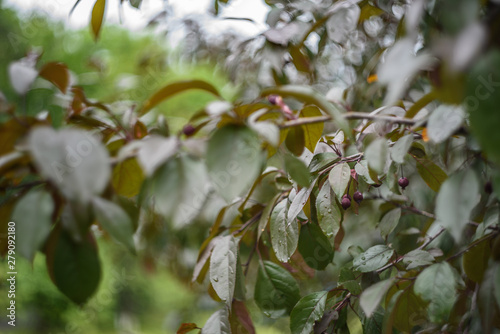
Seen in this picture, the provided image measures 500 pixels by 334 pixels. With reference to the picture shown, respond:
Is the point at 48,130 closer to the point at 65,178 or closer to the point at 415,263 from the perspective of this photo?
the point at 65,178

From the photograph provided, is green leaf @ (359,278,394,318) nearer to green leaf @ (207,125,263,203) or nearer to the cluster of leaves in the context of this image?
Result: the cluster of leaves

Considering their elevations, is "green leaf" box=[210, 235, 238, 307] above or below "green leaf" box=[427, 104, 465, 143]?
below

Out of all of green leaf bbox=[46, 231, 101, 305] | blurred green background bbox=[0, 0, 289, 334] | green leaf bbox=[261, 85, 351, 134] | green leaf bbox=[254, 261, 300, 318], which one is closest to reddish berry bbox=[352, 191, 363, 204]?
green leaf bbox=[254, 261, 300, 318]

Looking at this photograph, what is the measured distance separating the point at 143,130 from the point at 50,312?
10.4 feet

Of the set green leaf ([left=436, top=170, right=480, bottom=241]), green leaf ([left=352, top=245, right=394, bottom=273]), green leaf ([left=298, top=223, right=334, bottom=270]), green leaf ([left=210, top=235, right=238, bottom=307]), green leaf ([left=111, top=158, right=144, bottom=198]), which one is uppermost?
green leaf ([left=436, top=170, right=480, bottom=241])

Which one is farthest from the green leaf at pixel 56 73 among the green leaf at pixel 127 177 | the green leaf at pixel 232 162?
the green leaf at pixel 232 162

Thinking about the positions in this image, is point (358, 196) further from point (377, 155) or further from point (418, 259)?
point (377, 155)

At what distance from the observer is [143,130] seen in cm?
53

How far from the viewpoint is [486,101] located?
0.27 m

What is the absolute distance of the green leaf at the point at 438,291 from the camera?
0.38m

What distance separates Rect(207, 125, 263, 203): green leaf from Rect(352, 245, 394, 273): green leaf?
0.28m

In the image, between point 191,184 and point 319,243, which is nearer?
point 191,184

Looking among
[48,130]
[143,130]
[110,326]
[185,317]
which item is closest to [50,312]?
[110,326]

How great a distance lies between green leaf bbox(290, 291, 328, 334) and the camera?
1.65 ft
